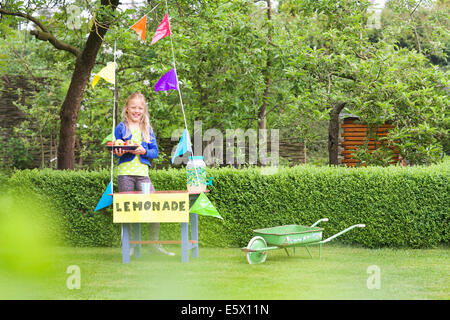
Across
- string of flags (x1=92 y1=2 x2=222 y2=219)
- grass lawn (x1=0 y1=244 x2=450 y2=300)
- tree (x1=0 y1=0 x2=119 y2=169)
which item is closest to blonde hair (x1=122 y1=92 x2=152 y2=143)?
string of flags (x1=92 y1=2 x2=222 y2=219)

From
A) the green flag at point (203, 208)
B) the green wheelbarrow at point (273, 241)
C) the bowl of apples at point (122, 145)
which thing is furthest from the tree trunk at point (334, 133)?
the bowl of apples at point (122, 145)

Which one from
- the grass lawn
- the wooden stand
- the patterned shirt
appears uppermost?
the patterned shirt

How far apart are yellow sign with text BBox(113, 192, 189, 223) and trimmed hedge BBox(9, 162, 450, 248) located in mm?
1508

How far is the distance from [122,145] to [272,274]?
226 cm

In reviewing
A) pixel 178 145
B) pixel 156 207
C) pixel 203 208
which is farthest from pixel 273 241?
pixel 178 145

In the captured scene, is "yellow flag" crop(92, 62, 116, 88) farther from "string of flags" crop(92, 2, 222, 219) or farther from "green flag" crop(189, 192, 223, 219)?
"green flag" crop(189, 192, 223, 219)

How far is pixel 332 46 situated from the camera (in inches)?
405

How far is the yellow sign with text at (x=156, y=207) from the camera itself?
19.9ft

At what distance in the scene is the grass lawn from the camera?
4.72 m

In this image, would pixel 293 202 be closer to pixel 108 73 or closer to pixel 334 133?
pixel 108 73

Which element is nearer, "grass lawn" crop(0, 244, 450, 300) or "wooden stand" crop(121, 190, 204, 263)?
"grass lawn" crop(0, 244, 450, 300)

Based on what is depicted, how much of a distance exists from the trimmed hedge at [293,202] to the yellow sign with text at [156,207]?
1508 mm

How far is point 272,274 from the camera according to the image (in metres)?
5.63

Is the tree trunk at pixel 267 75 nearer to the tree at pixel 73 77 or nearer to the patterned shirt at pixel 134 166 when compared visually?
the tree at pixel 73 77
